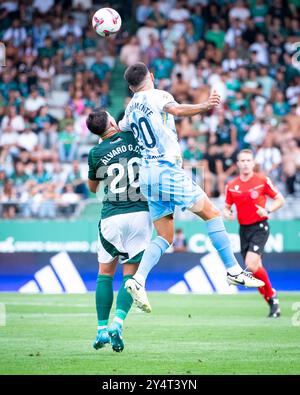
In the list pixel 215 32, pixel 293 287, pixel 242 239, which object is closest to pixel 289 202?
pixel 293 287

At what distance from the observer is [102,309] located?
1027 cm

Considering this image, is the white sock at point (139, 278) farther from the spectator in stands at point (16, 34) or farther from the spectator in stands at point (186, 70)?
the spectator in stands at point (16, 34)

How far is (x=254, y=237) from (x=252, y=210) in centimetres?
44

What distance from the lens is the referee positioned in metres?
14.3

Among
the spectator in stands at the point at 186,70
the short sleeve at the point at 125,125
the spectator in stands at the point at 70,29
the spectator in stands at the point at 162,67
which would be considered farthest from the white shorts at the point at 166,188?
the spectator in stands at the point at 70,29

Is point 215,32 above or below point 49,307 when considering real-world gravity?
above

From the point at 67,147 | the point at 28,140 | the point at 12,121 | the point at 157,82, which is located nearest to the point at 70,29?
the point at 157,82

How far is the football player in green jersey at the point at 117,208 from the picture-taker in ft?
33.6

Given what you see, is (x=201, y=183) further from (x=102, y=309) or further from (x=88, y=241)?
(x=102, y=309)

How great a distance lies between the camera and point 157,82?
24.9 m

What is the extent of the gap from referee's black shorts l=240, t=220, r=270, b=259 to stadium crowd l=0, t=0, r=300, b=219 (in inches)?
255

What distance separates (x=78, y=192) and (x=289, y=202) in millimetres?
4920

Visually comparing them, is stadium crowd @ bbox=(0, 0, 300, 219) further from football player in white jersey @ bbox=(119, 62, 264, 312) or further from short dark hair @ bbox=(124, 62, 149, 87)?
short dark hair @ bbox=(124, 62, 149, 87)

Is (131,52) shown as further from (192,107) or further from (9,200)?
(192,107)
